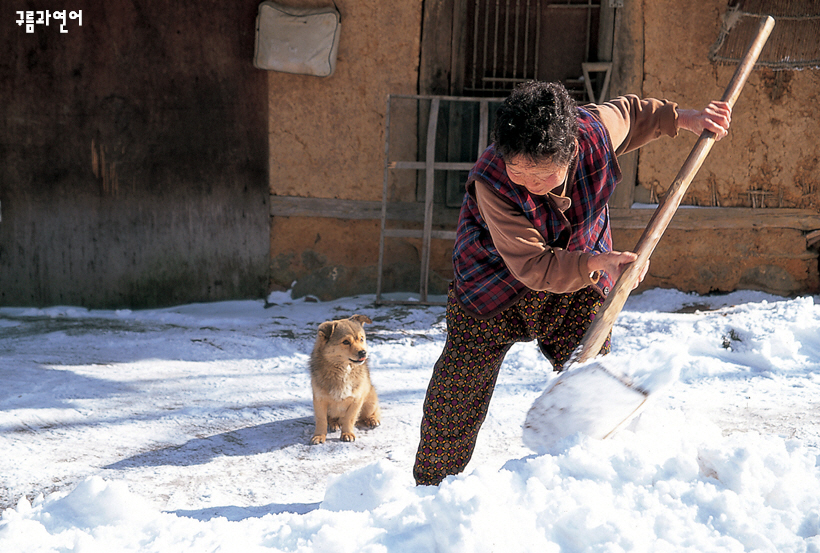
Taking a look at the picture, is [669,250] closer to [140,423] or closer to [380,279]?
[380,279]

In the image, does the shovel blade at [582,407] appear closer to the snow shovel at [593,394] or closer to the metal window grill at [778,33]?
the snow shovel at [593,394]

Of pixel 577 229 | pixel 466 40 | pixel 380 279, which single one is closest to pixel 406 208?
pixel 380 279

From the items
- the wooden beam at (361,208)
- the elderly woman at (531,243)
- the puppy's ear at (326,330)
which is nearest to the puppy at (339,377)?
the puppy's ear at (326,330)

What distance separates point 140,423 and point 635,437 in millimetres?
2567

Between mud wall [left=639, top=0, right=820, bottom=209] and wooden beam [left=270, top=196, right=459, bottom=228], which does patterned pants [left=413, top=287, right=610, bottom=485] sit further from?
mud wall [left=639, top=0, right=820, bottom=209]

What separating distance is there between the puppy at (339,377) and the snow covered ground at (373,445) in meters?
0.14

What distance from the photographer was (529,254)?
202 centimetres

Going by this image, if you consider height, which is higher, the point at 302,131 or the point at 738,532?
the point at 302,131

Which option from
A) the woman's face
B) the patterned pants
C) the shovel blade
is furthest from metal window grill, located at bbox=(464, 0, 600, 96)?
the shovel blade

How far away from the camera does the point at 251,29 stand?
5.56 meters

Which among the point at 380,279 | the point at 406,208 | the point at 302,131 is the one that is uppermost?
the point at 302,131

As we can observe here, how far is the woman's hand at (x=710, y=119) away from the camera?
2555 millimetres

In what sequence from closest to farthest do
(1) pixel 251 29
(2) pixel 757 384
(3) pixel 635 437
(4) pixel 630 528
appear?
(4) pixel 630 528
(3) pixel 635 437
(2) pixel 757 384
(1) pixel 251 29

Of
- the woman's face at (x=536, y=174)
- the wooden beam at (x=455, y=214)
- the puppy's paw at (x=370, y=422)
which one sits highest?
the woman's face at (x=536, y=174)
